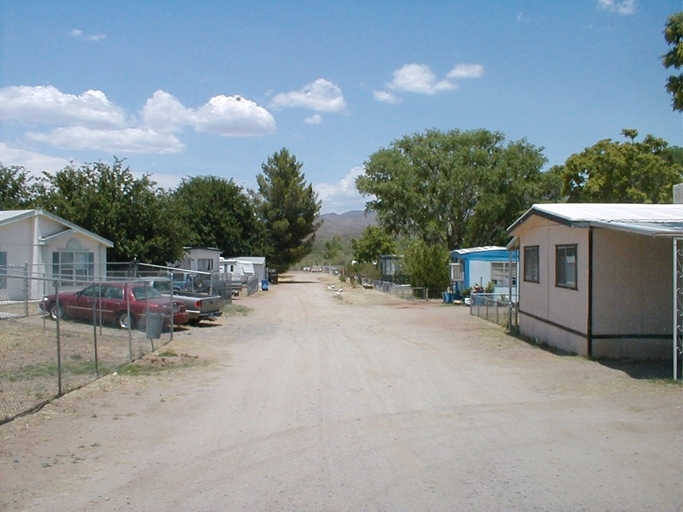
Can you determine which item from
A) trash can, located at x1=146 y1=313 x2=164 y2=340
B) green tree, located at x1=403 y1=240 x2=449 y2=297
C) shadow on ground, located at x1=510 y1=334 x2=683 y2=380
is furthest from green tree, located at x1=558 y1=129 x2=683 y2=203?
trash can, located at x1=146 y1=313 x2=164 y2=340

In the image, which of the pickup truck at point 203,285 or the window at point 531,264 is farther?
the pickup truck at point 203,285

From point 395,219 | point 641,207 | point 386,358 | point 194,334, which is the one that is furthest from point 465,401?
point 395,219

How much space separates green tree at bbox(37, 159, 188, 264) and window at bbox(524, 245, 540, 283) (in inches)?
841

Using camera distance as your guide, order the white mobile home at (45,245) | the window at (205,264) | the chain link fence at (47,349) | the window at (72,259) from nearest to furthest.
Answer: the chain link fence at (47,349) < the white mobile home at (45,245) < the window at (72,259) < the window at (205,264)

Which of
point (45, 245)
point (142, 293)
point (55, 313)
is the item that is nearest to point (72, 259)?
Result: point (45, 245)

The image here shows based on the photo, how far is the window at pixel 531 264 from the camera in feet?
58.7

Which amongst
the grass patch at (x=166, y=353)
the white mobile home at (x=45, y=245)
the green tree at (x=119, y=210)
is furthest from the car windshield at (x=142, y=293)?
the green tree at (x=119, y=210)

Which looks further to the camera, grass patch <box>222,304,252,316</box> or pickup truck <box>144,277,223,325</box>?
grass patch <box>222,304,252,316</box>

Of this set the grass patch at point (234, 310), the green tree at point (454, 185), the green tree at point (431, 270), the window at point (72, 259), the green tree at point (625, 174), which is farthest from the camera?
the green tree at point (454, 185)

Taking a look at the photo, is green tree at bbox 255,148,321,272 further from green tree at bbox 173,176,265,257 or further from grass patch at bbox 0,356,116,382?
grass patch at bbox 0,356,116,382

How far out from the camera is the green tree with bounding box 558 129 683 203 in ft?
138

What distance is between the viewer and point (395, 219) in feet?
151

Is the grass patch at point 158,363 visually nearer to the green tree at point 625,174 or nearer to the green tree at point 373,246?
the green tree at point 625,174

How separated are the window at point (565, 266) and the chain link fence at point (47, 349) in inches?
374
